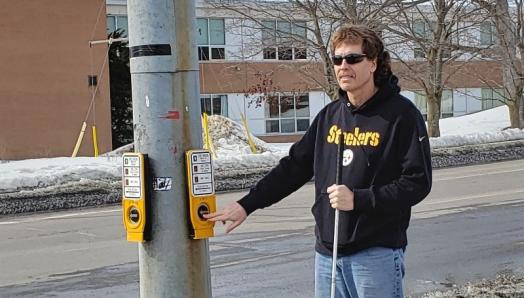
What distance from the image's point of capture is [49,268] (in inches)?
374

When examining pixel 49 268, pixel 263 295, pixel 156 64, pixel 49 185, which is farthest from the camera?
pixel 49 185

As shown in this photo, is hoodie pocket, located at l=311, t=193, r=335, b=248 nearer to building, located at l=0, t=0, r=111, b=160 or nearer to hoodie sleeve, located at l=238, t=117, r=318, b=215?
hoodie sleeve, located at l=238, t=117, r=318, b=215

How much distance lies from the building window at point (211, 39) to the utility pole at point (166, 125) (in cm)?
3315

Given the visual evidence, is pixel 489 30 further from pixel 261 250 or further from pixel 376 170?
pixel 376 170

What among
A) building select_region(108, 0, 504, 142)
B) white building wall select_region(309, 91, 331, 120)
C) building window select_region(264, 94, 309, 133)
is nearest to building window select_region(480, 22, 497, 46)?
building select_region(108, 0, 504, 142)

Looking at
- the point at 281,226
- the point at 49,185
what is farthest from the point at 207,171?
the point at 49,185

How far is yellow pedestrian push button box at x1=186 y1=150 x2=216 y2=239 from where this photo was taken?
339 cm

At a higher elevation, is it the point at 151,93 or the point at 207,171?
the point at 151,93

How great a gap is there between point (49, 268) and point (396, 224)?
665 cm

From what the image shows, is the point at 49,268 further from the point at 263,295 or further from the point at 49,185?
the point at 49,185

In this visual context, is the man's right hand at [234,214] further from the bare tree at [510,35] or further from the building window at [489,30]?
the building window at [489,30]

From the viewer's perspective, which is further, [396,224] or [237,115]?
[237,115]

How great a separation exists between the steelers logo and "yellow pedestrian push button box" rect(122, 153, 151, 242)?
2.89 ft

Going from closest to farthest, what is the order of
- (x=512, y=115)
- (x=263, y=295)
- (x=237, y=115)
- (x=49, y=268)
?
(x=263, y=295)
(x=49, y=268)
(x=512, y=115)
(x=237, y=115)
